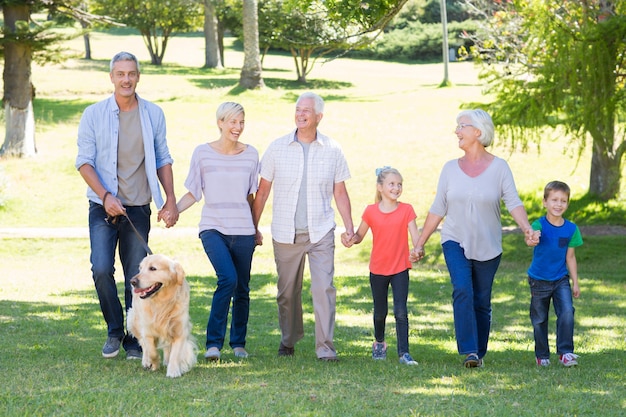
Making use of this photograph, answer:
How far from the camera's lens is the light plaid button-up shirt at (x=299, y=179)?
25.2 feet

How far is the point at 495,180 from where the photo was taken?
24.4 feet

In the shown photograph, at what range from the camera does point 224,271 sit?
7430 mm

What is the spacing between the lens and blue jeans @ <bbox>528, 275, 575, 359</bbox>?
7.67 meters

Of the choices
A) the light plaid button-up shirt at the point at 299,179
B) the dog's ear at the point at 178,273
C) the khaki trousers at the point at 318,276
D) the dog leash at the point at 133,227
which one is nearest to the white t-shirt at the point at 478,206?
the light plaid button-up shirt at the point at 299,179

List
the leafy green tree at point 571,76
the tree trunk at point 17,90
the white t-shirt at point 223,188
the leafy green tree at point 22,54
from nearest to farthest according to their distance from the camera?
the white t-shirt at point 223,188
the leafy green tree at point 571,76
the leafy green tree at point 22,54
the tree trunk at point 17,90

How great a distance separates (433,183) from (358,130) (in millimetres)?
6449

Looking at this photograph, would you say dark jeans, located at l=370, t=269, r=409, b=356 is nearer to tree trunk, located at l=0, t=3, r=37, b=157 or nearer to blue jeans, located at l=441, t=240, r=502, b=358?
blue jeans, located at l=441, t=240, r=502, b=358

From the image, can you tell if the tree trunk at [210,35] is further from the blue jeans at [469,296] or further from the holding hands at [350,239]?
the blue jeans at [469,296]

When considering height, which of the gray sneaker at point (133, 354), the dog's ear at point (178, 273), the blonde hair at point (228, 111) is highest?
the blonde hair at point (228, 111)

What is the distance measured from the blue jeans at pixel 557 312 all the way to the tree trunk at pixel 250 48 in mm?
25396

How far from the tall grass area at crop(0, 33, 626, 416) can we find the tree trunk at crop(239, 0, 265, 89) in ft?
2.18

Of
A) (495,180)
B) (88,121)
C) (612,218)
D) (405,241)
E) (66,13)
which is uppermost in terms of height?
(66,13)

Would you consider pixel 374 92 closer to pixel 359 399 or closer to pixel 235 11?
pixel 235 11

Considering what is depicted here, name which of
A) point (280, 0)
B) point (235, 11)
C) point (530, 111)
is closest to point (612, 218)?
point (530, 111)
